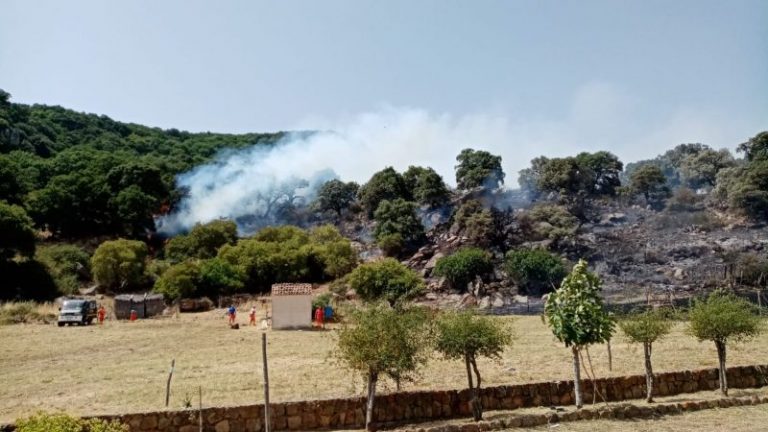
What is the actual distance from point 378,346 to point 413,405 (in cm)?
271

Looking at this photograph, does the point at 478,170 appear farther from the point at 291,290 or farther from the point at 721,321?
the point at 721,321

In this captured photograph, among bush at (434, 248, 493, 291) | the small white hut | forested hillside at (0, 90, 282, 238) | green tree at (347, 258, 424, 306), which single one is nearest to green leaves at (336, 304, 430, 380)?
the small white hut

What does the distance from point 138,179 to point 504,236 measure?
47.1 m

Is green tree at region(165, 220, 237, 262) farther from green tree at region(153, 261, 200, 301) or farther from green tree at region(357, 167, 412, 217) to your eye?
green tree at region(357, 167, 412, 217)

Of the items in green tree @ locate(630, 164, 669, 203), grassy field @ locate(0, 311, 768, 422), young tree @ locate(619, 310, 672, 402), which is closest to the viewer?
grassy field @ locate(0, 311, 768, 422)

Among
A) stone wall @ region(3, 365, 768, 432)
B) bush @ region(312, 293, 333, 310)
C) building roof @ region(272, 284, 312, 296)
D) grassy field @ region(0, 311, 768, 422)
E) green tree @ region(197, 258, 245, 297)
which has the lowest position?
stone wall @ region(3, 365, 768, 432)

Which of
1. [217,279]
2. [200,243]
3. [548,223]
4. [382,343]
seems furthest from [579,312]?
[548,223]

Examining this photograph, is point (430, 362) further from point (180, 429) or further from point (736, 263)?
point (736, 263)

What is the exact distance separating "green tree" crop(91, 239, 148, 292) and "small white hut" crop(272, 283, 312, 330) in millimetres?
25446

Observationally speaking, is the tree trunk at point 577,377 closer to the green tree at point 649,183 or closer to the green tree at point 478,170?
the green tree at point 478,170

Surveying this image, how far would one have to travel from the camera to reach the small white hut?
129 feet

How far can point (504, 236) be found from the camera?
278ft

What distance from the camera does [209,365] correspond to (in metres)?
25.0


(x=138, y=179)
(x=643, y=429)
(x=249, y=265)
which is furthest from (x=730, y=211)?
(x=643, y=429)
